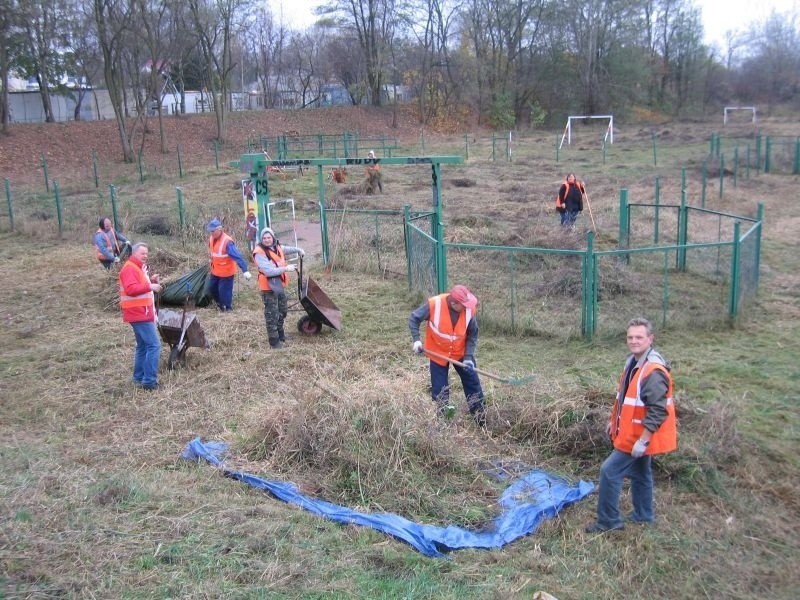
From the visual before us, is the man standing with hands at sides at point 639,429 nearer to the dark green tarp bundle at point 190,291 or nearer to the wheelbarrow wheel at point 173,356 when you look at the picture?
the wheelbarrow wheel at point 173,356

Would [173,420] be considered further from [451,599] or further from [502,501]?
[451,599]

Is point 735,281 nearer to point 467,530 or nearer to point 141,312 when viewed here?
point 467,530

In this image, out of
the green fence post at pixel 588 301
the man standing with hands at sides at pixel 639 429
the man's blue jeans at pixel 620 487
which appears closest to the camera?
the man standing with hands at sides at pixel 639 429

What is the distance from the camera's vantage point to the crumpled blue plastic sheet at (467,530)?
4699 mm

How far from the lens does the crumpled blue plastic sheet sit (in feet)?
15.4

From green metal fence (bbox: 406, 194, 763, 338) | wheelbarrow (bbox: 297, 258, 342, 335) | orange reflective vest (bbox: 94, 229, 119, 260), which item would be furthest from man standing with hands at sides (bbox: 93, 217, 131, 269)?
green metal fence (bbox: 406, 194, 763, 338)

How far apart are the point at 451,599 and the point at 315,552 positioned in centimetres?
87

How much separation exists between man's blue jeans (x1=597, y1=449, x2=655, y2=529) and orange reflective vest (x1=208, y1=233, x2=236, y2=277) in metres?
6.81

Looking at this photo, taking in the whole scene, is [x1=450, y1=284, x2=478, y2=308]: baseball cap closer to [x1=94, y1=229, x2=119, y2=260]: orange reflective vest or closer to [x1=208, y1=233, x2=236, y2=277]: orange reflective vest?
[x1=208, y1=233, x2=236, y2=277]: orange reflective vest

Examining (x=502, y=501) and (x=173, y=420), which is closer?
(x=502, y=501)

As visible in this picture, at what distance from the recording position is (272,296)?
352 inches

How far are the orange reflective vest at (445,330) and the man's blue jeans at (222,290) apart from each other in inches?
191

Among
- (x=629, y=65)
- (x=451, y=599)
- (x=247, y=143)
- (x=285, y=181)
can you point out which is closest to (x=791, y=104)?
(x=629, y=65)

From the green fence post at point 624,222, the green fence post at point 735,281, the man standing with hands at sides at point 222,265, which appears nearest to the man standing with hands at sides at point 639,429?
the green fence post at point 735,281
